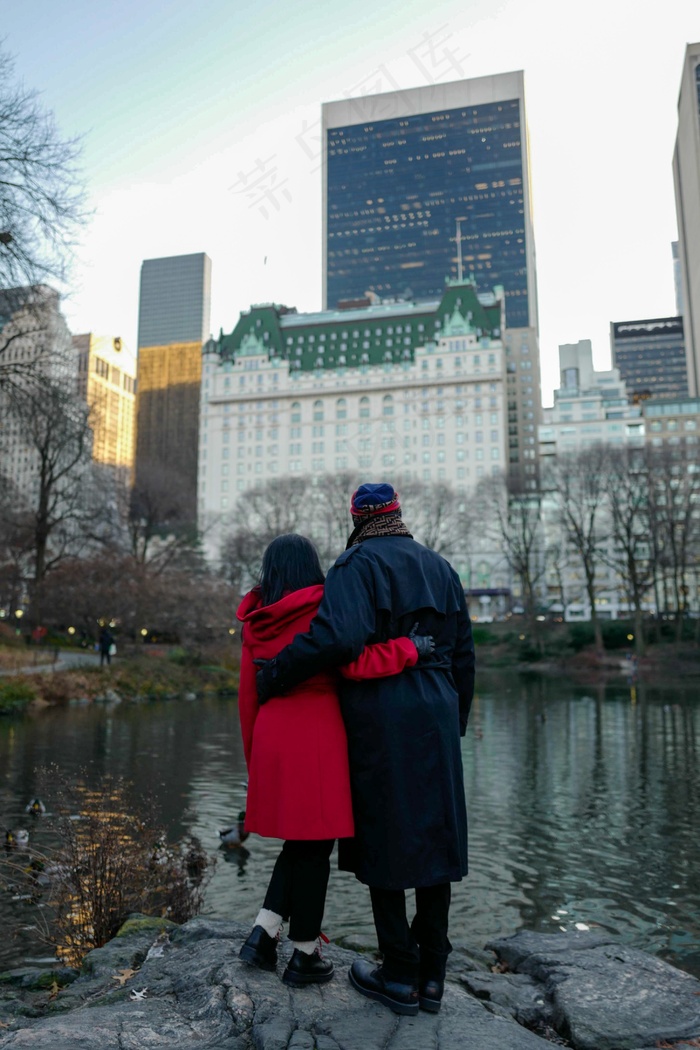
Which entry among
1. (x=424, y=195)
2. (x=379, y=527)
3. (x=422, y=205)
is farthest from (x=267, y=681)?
(x=424, y=195)

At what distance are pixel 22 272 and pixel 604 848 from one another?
1103 cm

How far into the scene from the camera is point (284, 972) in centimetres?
319

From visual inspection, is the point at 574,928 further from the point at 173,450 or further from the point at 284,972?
the point at 173,450

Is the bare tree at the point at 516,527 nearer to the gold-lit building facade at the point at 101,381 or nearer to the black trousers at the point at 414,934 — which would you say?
the gold-lit building facade at the point at 101,381

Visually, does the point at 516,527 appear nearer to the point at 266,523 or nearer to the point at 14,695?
the point at 266,523

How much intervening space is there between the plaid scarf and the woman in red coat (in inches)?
13.2

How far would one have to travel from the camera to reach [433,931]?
3.17m

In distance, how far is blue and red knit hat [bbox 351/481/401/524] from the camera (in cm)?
352

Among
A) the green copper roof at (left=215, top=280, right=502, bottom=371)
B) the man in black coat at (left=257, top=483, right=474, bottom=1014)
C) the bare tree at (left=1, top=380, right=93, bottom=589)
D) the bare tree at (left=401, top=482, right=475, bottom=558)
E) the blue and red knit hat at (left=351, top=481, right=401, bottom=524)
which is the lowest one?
the man in black coat at (left=257, top=483, right=474, bottom=1014)

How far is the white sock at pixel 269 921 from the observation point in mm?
3240

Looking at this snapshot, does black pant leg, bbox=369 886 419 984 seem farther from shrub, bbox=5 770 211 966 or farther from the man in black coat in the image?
shrub, bbox=5 770 211 966

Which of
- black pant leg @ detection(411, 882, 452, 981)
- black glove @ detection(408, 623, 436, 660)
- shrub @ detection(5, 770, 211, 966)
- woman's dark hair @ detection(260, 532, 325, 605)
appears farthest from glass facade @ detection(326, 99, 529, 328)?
black pant leg @ detection(411, 882, 452, 981)

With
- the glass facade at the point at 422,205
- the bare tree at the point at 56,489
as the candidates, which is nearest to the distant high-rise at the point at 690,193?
the glass facade at the point at 422,205

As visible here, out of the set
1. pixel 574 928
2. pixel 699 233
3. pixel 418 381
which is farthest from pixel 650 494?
pixel 699 233
